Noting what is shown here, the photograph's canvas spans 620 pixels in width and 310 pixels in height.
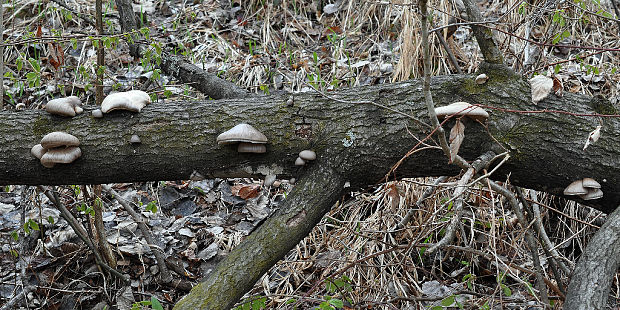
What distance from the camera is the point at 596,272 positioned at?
2189 mm

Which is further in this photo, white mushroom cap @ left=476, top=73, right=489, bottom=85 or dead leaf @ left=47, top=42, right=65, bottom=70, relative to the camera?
dead leaf @ left=47, top=42, right=65, bottom=70

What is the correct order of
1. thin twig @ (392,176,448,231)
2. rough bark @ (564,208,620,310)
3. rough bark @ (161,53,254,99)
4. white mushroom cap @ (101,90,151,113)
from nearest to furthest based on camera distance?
1. rough bark @ (564,208,620,310)
2. white mushroom cap @ (101,90,151,113)
3. thin twig @ (392,176,448,231)
4. rough bark @ (161,53,254,99)

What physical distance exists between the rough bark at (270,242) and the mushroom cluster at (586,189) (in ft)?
3.64

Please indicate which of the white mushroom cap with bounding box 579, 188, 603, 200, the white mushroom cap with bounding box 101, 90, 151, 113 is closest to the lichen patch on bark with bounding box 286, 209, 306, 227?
the white mushroom cap with bounding box 101, 90, 151, 113

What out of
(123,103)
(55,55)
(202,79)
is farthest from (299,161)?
(55,55)

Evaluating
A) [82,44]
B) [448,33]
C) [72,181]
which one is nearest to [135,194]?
[72,181]

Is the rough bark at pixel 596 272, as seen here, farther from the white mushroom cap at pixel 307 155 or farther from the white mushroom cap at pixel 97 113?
the white mushroom cap at pixel 97 113

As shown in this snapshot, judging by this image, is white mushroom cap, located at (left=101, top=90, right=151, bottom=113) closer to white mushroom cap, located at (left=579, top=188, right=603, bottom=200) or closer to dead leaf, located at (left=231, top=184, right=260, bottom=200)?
dead leaf, located at (left=231, top=184, right=260, bottom=200)

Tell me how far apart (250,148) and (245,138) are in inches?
3.4

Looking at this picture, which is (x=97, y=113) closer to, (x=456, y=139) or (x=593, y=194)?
(x=456, y=139)

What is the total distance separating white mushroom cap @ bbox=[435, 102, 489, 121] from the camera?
253cm

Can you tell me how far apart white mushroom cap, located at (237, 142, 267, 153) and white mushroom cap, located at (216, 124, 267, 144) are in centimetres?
5

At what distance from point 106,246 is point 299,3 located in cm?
415

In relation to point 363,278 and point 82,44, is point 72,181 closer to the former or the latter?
point 363,278
